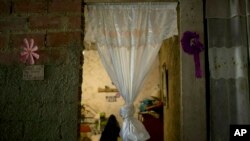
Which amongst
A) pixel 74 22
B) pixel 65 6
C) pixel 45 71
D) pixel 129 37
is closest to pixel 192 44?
pixel 129 37

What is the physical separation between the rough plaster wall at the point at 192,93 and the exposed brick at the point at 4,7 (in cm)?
138

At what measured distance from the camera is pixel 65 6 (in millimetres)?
1905

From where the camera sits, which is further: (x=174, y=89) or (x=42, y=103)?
(x=174, y=89)

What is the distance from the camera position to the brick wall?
180 centimetres

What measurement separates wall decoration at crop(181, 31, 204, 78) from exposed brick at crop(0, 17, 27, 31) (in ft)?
4.13

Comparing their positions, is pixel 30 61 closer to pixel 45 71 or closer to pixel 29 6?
pixel 45 71

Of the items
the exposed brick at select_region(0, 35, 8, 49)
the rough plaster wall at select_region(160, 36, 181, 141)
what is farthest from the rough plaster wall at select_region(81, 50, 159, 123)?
the exposed brick at select_region(0, 35, 8, 49)

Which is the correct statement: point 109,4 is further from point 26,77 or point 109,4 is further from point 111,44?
point 26,77

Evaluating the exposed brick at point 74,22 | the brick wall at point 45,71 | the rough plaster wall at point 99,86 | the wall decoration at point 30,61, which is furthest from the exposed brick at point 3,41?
the rough plaster wall at point 99,86

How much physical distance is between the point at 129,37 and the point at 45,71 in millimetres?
710

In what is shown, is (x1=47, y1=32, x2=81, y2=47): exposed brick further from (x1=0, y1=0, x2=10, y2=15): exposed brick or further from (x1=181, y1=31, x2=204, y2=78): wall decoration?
(x1=181, y1=31, x2=204, y2=78): wall decoration

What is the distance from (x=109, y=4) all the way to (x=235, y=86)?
3.83ft

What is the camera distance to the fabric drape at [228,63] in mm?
1778

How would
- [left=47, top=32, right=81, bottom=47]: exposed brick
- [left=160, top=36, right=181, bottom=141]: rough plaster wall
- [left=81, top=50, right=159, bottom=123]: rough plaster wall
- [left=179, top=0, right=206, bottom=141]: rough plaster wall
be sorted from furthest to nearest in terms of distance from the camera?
[left=81, top=50, right=159, bottom=123]: rough plaster wall → [left=160, top=36, right=181, bottom=141]: rough plaster wall → [left=47, top=32, right=81, bottom=47]: exposed brick → [left=179, top=0, right=206, bottom=141]: rough plaster wall
